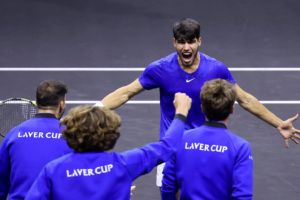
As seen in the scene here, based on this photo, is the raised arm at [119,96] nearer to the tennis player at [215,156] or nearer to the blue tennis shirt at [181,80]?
the blue tennis shirt at [181,80]

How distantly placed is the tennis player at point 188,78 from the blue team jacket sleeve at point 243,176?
1801 millimetres

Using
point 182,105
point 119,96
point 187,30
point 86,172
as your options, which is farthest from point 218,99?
point 119,96

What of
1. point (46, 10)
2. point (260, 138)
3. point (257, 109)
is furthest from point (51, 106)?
point (46, 10)

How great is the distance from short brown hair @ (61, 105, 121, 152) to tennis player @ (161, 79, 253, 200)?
1.00 m

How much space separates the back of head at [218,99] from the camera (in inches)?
282

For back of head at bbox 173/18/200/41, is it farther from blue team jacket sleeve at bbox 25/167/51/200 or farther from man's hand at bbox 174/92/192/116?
blue team jacket sleeve at bbox 25/167/51/200

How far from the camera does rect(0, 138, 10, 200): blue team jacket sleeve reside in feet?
24.8

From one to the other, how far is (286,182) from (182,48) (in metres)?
3.97

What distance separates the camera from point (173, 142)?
6895mm

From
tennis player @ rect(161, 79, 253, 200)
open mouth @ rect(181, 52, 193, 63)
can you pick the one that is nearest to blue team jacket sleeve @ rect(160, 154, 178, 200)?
tennis player @ rect(161, 79, 253, 200)

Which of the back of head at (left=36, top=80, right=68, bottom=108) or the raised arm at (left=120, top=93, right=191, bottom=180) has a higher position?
the back of head at (left=36, top=80, right=68, bottom=108)

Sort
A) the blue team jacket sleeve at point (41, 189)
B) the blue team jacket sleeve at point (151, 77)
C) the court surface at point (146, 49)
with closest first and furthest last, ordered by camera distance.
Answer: the blue team jacket sleeve at point (41, 189), the blue team jacket sleeve at point (151, 77), the court surface at point (146, 49)

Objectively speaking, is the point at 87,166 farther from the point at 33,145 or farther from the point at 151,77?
the point at 151,77

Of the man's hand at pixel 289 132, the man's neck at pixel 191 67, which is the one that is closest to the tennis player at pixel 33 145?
the man's neck at pixel 191 67
